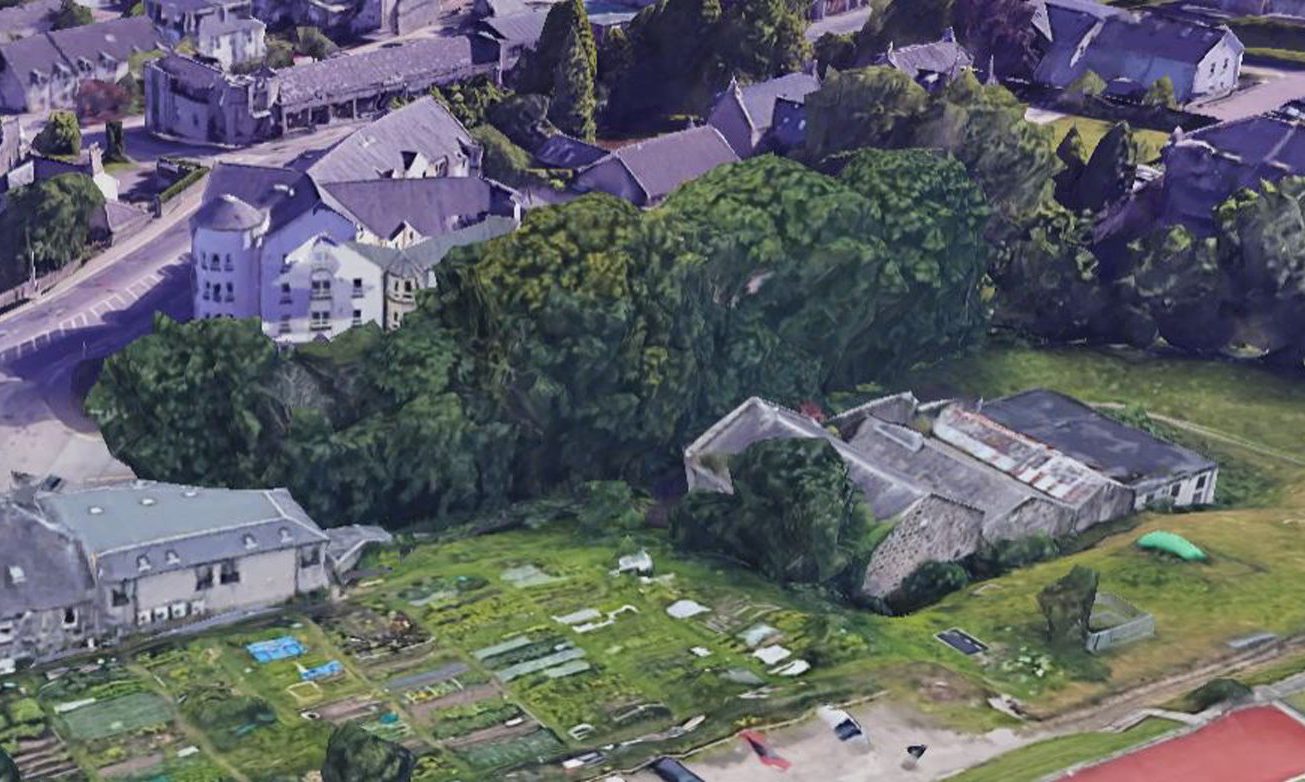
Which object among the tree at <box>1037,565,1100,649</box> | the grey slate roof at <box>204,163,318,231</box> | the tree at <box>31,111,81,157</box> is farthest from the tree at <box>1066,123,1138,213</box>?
the tree at <box>31,111,81,157</box>

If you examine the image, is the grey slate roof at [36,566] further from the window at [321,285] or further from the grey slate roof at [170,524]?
the window at [321,285]

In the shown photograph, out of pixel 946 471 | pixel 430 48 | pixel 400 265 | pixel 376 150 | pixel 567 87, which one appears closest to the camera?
pixel 946 471

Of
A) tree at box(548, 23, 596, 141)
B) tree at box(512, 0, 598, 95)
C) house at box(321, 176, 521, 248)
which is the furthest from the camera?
tree at box(512, 0, 598, 95)

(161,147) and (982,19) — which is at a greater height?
(982,19)

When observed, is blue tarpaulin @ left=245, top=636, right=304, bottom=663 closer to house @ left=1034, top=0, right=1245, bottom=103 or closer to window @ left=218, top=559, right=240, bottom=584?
window @ left=218, top=559, right=240, bottom=584

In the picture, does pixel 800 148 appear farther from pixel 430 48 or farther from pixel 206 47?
pixel 206 47

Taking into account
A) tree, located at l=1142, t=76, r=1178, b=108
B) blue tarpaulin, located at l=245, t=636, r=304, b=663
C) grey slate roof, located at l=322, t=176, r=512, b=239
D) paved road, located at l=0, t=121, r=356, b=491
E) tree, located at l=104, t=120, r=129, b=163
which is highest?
tree, located at l=1142, t=76, r=1178, b=108

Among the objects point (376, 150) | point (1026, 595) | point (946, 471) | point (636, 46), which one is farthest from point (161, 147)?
point (1026, 595)

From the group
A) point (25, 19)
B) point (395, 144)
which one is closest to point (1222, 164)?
point (395, 144)
